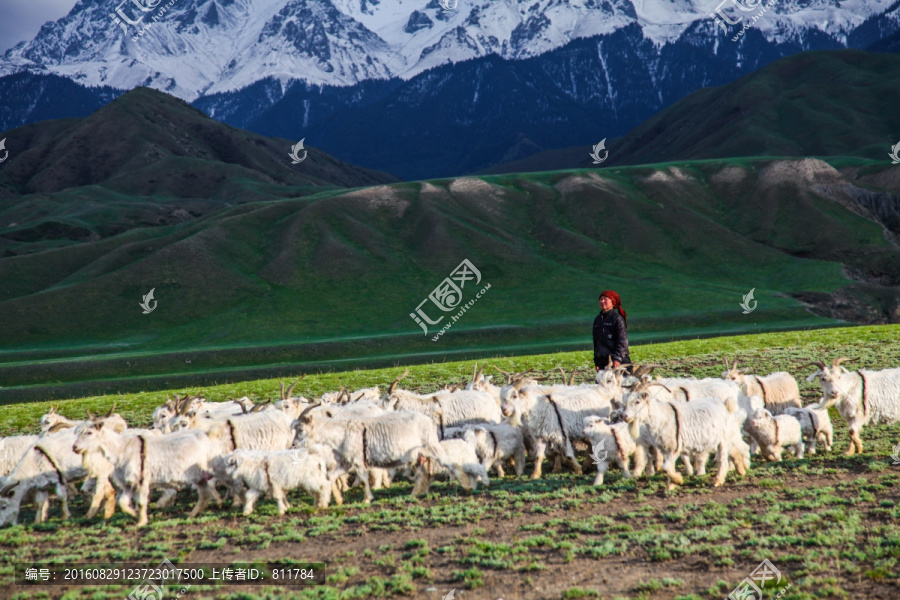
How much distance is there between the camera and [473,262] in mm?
101250

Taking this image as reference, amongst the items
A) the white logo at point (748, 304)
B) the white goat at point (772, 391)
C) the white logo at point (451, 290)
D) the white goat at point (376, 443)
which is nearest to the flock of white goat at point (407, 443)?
the white goat at point (376, 443)

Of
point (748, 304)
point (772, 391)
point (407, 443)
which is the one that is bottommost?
point (407, 443)

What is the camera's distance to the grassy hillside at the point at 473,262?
72750 millimetres

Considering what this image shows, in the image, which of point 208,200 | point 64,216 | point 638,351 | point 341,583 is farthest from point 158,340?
point 208,200

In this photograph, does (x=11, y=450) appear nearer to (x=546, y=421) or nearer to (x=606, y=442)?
(x=546, y=421)

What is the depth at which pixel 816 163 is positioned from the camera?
125562 mm

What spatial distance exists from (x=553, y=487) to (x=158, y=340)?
71.1 m

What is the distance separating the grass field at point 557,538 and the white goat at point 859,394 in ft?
2.50

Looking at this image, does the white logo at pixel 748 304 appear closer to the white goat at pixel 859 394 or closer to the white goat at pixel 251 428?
the white goat at pixel 859 394

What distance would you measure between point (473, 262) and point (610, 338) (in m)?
81.0

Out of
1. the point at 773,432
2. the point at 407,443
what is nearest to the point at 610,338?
the point at 773,432

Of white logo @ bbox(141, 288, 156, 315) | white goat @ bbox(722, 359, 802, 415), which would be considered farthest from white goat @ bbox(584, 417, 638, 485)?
white logo @ bbox(141, 288, 156, 315)

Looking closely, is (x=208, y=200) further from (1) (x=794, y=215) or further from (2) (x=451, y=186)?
(1) (x=794, y=215)

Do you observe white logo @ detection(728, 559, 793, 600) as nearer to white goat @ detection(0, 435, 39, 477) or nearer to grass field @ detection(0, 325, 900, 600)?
grass field @ detection(0, 325, 900, 600)
